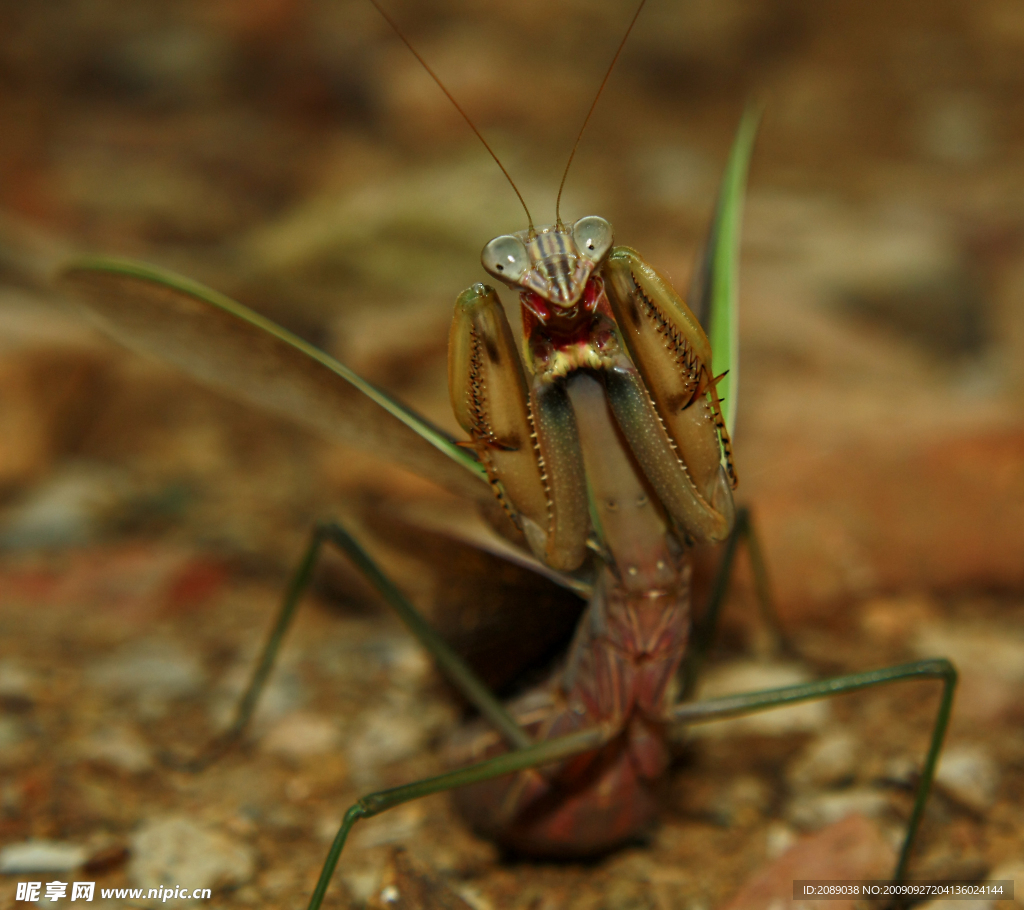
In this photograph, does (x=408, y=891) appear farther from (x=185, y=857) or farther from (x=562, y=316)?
(x=562, y=316)

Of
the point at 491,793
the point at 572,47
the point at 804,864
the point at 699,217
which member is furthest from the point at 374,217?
the point at 572,47

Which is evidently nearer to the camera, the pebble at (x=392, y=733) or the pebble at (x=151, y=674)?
the pebble at (x=392, y=733)

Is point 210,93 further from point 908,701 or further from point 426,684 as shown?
point 908,701

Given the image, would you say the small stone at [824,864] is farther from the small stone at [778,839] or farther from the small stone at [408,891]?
the small stone at [408,891]

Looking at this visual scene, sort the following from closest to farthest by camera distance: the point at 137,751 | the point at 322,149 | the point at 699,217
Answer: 1. the point at 137,751
2. the point at 699,217
3. the point at 322,149

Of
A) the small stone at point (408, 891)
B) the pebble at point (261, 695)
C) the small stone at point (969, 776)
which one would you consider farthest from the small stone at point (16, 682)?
the small stone at point (969, 776)

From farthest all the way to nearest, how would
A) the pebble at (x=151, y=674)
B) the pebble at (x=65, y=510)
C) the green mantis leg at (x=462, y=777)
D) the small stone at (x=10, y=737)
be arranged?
the pebble at (x=65, y=510) → the pebble at (x=151, y=674) → the small stone at (x=10, y=737) → the green mantis leg at (x=462, y=777)
